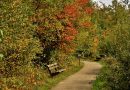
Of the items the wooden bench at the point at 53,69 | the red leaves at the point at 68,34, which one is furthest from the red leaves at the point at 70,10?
the wooden bench at the point at 53,69

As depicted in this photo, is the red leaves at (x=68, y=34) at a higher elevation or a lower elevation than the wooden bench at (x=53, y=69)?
higher

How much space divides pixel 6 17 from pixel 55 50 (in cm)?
1515

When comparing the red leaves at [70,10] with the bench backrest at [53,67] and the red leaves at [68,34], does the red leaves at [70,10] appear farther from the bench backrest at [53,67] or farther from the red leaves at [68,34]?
the bench backrest at [53,67]

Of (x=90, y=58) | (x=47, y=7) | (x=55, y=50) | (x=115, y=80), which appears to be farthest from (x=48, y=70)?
(x=90, y=58)

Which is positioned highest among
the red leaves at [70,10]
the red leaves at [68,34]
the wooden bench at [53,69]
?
the red leaves at [70,10]

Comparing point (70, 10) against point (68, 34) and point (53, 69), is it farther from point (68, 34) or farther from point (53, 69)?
point (53, 69)

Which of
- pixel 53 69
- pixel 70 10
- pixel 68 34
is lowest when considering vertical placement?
pixel 53 69

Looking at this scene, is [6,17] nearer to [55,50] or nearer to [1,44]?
[1,44]

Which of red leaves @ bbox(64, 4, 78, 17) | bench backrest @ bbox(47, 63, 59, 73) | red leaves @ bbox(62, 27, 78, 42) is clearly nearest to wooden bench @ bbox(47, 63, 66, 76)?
bench backrest @ bbox(47, 63, 59, 73)

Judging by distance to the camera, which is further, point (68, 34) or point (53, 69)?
point (68, 34)

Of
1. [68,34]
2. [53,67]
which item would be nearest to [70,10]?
[68,34]

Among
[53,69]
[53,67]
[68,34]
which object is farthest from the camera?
[68,34]

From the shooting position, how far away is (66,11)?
28750mm

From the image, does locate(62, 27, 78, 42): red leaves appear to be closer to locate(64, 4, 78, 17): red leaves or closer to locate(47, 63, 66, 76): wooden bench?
locate(64, 4, 78, 17): red leaves
